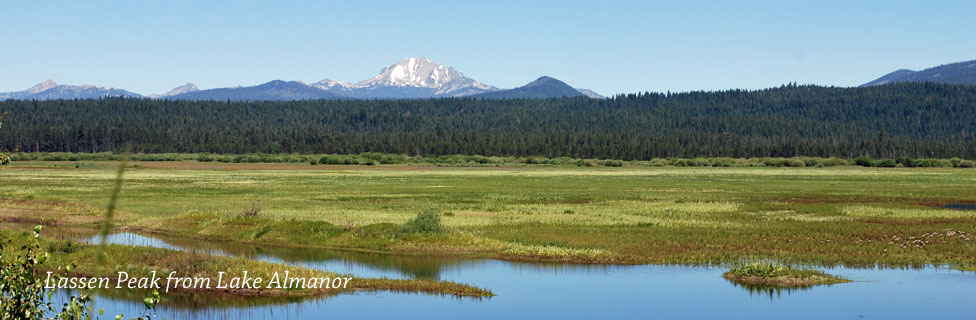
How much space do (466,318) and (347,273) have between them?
7139 mm

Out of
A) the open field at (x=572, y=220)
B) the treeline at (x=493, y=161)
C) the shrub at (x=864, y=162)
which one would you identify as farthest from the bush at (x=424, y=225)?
the shrub at (x=864, y=162)

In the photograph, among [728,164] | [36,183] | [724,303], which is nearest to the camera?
[724,303]

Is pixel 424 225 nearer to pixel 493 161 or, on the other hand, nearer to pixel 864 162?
pixel 493 161

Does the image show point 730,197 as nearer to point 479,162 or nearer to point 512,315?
point 512,315

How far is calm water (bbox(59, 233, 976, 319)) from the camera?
71.4 feet

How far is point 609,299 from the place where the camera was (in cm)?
2386

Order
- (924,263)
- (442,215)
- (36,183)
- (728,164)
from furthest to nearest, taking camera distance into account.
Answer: (728,164) → (36,183) → (442,215) → (924,263)

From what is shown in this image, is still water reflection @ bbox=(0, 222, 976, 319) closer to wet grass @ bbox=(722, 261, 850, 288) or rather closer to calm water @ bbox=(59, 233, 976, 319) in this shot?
calm water @ bbox=(59, 233, 976, 319)

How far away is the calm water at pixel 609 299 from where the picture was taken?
21.8 metres

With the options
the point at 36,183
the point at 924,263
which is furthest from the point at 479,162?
the point at 924,263

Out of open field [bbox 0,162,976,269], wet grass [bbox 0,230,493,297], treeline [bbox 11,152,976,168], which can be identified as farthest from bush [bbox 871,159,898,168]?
wet grass [bbox 0,230,493,297]

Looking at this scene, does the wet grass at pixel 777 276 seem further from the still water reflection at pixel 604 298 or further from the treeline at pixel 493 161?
the treeline at pixel 493 161

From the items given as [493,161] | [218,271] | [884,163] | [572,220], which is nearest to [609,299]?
[218,271]

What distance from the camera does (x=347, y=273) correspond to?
27.4 metres
